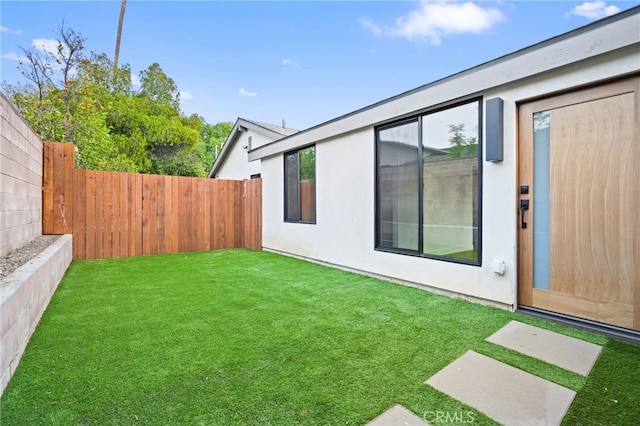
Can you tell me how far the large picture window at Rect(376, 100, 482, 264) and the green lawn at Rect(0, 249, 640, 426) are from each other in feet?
2.20

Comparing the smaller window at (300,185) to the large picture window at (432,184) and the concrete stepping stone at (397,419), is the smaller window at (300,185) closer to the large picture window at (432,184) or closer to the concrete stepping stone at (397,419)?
the large picture window at (432,184)

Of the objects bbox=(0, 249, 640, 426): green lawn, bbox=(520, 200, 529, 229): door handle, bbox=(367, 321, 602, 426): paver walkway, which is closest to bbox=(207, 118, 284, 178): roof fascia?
bbox=(0, 249, 640, 426): green lawn

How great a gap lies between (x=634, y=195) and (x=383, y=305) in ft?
7.26

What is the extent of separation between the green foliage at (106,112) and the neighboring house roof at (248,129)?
339 centimetres

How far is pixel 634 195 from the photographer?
91.7 inches

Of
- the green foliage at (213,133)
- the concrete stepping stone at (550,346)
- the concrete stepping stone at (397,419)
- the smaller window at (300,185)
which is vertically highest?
the green foliage at (213,133)

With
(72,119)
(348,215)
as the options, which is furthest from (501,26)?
(72,119)

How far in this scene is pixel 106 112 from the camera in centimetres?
1152

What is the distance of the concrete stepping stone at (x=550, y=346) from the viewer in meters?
2.00

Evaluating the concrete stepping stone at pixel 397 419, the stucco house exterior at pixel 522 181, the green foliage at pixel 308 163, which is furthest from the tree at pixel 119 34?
the concrete stepping stone at pixel 397 419

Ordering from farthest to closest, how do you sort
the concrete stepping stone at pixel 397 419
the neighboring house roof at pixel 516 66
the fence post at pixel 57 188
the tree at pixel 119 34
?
the tree at pixel 119 34
the fence post at pixel 57 188
the neighboring house roof at pixel 516 66
the concrete stepping stone at pixel 397 419

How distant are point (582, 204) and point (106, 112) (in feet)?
46.2

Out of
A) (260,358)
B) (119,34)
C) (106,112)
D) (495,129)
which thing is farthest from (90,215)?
(119,34)

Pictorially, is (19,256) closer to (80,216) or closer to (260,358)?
(260,358)
